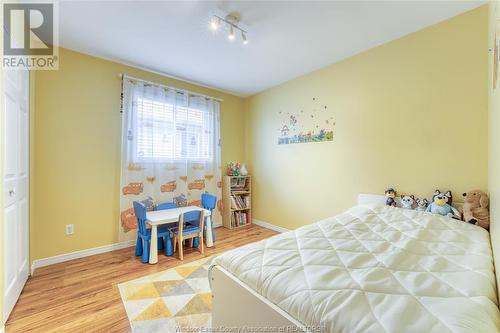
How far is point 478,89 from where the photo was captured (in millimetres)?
1824

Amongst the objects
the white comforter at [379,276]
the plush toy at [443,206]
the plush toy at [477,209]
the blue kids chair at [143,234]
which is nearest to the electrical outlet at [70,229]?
the blue kids chair at [143,234]

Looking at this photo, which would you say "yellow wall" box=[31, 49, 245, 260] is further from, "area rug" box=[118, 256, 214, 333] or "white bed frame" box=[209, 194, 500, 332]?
"white bed frame" box=[209, 194, 500, 332]

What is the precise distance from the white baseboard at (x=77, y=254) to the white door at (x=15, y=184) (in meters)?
0.28

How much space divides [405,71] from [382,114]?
46 centimetres

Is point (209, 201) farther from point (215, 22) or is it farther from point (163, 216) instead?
point (215, 22)

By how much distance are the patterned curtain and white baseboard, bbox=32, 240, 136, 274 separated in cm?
10

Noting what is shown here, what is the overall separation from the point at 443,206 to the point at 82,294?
10.6 feet

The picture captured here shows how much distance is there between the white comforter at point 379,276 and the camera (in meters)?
0.70

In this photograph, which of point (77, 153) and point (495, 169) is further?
point (77, 153)

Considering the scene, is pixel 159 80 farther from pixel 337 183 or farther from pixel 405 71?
pixel 405 71

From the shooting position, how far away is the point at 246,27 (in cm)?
211

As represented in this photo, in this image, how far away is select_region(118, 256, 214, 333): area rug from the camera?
4.98ft

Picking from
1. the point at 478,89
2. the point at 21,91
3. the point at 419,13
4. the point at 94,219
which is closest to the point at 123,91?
the point at 21,91

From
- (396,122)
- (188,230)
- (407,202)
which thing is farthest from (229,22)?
(407,202)
